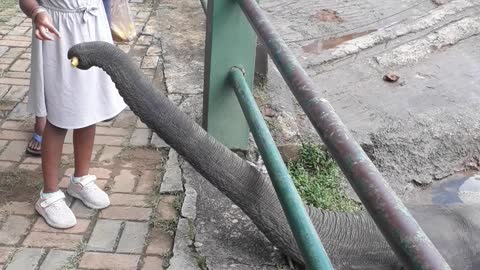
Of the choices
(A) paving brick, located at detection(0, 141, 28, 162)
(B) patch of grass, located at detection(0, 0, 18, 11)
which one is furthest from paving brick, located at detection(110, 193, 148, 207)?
(B) patch of grass, located at detection(0, 0, 18, 11)

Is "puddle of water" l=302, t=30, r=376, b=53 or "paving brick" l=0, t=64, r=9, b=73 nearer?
"paving brick" l=0, t=64, r=9, b=73

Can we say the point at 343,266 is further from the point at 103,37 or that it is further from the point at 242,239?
the point at 103,37

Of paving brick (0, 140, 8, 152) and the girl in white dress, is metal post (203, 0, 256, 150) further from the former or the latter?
paving brick (0, 140, 8, 152)

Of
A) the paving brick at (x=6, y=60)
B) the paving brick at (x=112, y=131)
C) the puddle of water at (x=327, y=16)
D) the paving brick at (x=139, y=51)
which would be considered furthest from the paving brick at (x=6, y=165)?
the puddle of water at (x=327, y=16)

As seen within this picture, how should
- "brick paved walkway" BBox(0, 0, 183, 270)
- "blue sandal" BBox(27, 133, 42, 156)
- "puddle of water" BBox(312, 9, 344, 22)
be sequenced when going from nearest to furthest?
1. "brick paved walkway" BBox(0, 0, 183, 270)
2. "blue sandal" BBox(27, 133, 42, 156)
3. "puddle of water" BBox(312, 9, 344, 22)

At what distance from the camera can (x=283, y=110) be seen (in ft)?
12.4

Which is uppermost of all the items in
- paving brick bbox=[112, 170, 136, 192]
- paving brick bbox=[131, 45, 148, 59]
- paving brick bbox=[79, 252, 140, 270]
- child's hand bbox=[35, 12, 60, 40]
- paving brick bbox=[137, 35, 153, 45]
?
child's hand bbox=[35, 12, 60, 40]

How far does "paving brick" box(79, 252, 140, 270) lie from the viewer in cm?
251

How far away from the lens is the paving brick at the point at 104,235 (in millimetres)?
2619

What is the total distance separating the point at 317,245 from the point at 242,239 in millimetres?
994

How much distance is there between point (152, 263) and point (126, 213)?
0.37 metres

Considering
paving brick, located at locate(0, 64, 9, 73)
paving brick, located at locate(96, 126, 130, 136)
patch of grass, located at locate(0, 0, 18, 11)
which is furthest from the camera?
patch of grass, located at locate(0, 0, 18, 11)

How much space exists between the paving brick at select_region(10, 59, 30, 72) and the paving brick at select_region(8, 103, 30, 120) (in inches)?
21.1

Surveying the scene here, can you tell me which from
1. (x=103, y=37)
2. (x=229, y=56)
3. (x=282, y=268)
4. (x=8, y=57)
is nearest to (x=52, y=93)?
(x=103, y=37)
